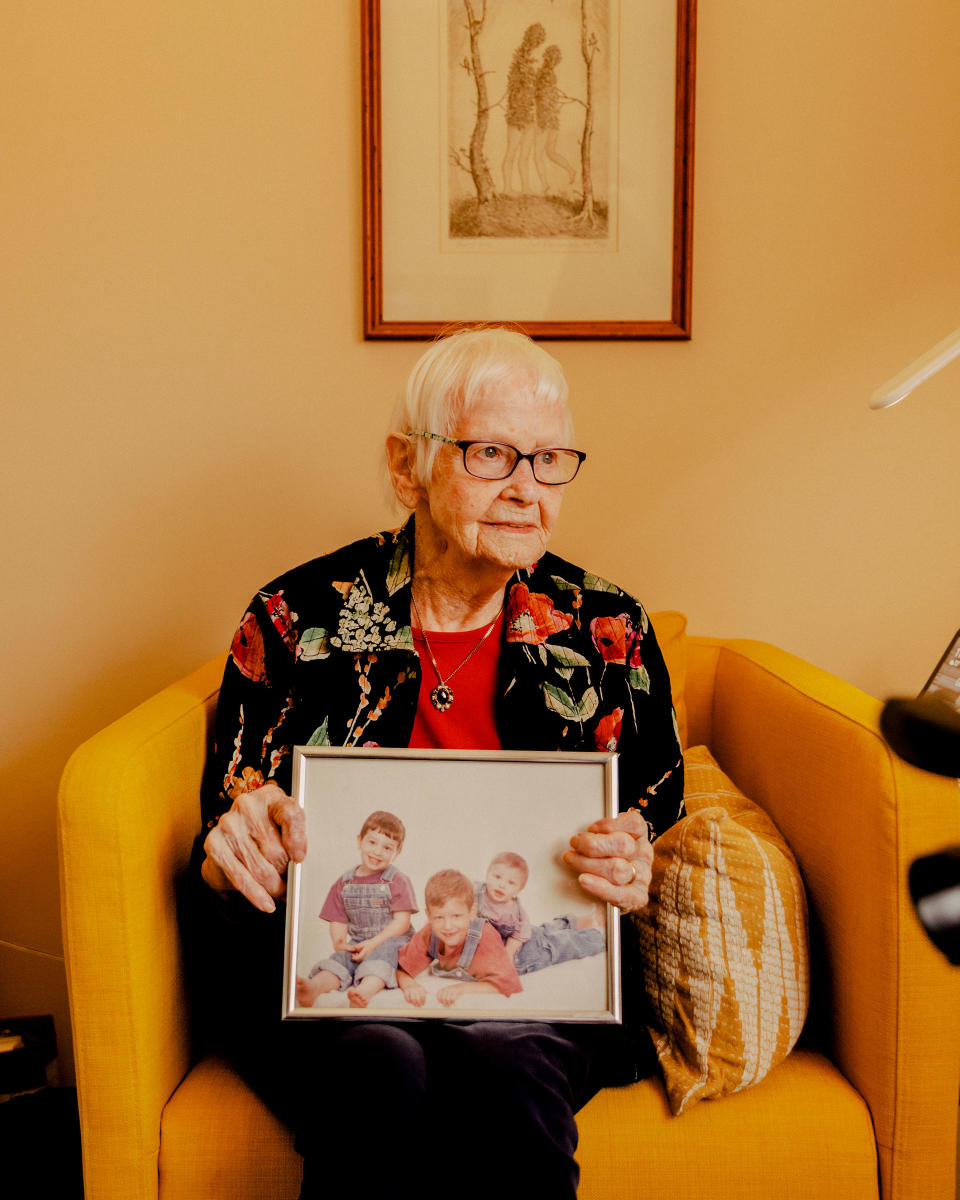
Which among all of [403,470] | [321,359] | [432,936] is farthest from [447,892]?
[321,359]

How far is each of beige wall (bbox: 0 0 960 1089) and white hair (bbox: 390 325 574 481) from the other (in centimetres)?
49

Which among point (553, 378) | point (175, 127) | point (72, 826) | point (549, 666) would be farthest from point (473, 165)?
point (72, 826)

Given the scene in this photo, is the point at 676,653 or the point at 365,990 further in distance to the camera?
the point at 676,653

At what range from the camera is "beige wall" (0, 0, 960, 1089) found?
5.64 ft

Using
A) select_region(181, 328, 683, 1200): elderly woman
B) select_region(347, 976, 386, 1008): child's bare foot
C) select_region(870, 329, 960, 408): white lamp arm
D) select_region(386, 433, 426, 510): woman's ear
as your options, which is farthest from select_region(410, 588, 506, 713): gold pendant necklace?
select_region(870, 329, 960, 408): white lamp arm

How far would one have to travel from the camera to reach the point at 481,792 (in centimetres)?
106

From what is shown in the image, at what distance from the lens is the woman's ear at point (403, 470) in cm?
136

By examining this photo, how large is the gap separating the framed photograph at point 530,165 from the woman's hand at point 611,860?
105 cm

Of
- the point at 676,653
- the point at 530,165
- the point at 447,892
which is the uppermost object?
the point at 530,165

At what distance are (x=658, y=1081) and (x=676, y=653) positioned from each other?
2.35ft

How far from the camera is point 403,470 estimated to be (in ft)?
4.52

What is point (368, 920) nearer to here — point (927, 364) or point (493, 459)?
point (493, 459)

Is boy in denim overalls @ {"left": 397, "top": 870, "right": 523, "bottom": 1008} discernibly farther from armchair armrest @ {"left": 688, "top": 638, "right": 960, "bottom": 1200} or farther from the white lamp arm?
the white lamp arm

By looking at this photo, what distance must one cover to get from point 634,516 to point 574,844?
0.92 m
